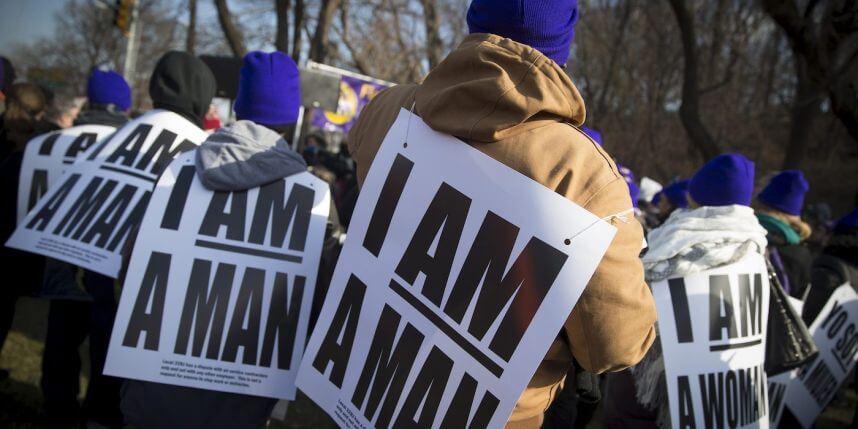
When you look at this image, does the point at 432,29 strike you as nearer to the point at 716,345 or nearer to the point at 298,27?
the point at 298,27

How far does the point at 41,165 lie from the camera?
3.21 meters

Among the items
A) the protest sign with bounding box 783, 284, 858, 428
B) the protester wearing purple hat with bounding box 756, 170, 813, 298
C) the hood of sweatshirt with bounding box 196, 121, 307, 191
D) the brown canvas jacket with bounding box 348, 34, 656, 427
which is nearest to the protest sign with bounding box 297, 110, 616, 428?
the brown canvas jacket with bounding box 348, 34, 656, 427

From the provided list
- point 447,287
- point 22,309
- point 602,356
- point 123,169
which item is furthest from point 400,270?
point 22,309

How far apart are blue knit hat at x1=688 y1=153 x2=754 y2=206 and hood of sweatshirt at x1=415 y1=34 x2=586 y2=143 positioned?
1.58m

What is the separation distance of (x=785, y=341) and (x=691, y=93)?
270 inches

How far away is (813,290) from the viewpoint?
153 inches

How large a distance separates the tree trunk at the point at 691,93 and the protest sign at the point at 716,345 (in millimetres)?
6467

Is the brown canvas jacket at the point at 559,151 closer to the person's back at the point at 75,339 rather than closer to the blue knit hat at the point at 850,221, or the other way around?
the person's back at the point at 75,339

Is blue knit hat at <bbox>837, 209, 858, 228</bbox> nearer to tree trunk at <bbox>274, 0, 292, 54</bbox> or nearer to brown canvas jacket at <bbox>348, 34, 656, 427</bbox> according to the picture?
brown canvas jacket at <bbox>348, 34, 656, 427</bbox>

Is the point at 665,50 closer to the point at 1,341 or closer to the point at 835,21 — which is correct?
the point at 835,21

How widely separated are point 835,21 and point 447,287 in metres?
3.81

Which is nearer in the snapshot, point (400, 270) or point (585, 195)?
point (585, 195)

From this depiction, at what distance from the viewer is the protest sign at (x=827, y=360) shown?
11.9 ft

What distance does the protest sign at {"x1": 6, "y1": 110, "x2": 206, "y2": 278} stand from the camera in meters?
2.61
